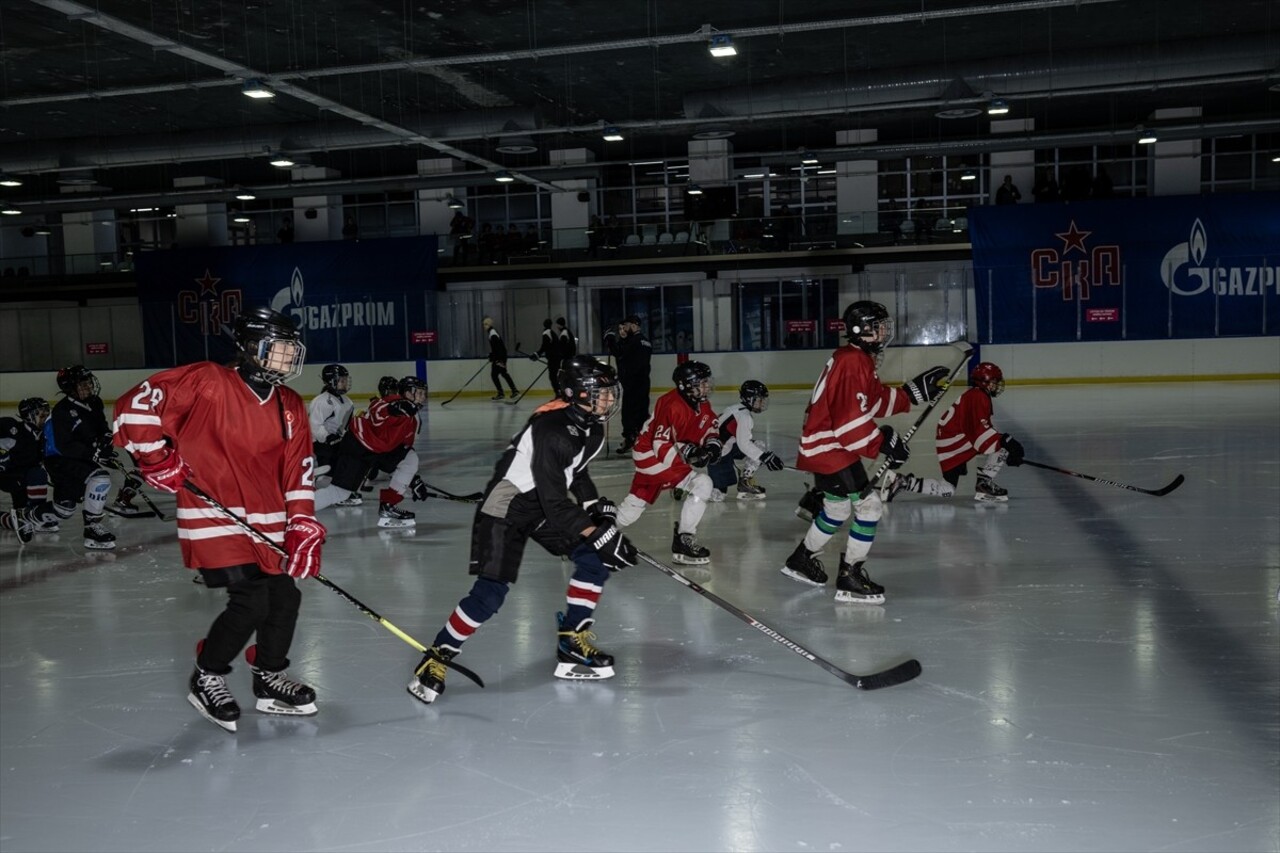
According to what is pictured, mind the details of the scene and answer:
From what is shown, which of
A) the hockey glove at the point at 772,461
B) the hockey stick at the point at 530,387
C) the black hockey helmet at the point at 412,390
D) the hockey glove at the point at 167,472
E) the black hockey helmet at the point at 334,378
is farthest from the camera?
the hockey stick at the point at 530,387

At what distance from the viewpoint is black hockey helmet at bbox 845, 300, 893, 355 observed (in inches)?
192

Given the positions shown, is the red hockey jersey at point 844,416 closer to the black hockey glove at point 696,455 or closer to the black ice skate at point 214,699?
the black hockey glove at point 696,455

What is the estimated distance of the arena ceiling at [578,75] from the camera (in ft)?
47.2

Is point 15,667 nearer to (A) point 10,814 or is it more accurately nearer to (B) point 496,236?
(A) point 10,814

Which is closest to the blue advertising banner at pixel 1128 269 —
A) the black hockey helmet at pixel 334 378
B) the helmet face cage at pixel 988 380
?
the helmet face cage at pixel 988 380

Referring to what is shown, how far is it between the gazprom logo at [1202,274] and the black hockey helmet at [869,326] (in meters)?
16.1

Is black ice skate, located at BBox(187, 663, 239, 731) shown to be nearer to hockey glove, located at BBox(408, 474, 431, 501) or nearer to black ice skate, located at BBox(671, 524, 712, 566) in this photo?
black ice skate, located at BBox(671, 524, 712, 566)

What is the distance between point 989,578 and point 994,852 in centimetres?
290

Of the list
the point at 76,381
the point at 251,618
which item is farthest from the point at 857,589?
the point at 76,381

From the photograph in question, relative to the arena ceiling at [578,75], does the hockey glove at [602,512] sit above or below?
below

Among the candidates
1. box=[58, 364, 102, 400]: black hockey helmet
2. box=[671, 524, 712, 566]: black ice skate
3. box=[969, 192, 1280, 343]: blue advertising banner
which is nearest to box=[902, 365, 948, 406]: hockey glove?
box=[671, 524, 712, 566]: black ice skate

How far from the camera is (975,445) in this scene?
7.49m

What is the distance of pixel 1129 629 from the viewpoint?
4.30m

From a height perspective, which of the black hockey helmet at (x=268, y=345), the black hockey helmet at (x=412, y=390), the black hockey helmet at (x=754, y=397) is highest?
the black hockey helmet at (x=268, y=345)
